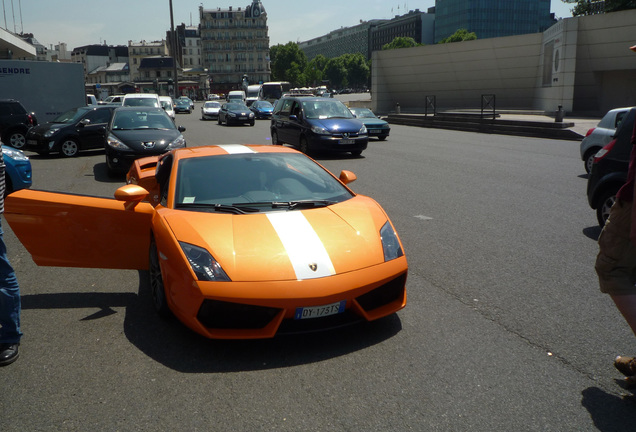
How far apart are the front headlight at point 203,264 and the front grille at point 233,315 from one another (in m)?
0.15

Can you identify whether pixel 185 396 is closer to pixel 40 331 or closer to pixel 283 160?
pixel 40 331

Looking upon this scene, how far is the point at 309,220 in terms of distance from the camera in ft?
13.6

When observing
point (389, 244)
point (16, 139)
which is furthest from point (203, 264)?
point (16, 139)

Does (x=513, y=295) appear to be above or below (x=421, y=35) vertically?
below

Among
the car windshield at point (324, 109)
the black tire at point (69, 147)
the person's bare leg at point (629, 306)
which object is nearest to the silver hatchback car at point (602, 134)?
the car windshield at point (324, 109)

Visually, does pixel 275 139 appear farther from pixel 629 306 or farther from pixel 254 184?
pixel 629 306

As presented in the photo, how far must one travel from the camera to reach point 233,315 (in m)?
3.56

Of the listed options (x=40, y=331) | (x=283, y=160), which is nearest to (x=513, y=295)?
(x=283, y=160)

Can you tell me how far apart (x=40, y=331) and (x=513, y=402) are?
10.3 ft

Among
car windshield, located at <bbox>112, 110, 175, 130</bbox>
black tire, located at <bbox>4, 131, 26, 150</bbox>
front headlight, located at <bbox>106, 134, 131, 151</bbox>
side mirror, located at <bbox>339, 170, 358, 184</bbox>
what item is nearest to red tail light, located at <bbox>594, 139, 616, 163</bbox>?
side mirror, located at <bbox>339, 170, 358, 184</bbox>

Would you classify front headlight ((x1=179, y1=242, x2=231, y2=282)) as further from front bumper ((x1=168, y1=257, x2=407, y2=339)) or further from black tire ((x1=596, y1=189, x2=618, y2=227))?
black tire ((x1=596, y1=189, x2=618, y2=227))

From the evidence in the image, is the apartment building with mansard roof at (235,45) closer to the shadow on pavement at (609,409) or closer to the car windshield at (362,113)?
the car windshield at (362,113)

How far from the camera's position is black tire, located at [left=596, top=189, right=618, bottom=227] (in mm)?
6555

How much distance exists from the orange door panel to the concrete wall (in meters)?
31.8
